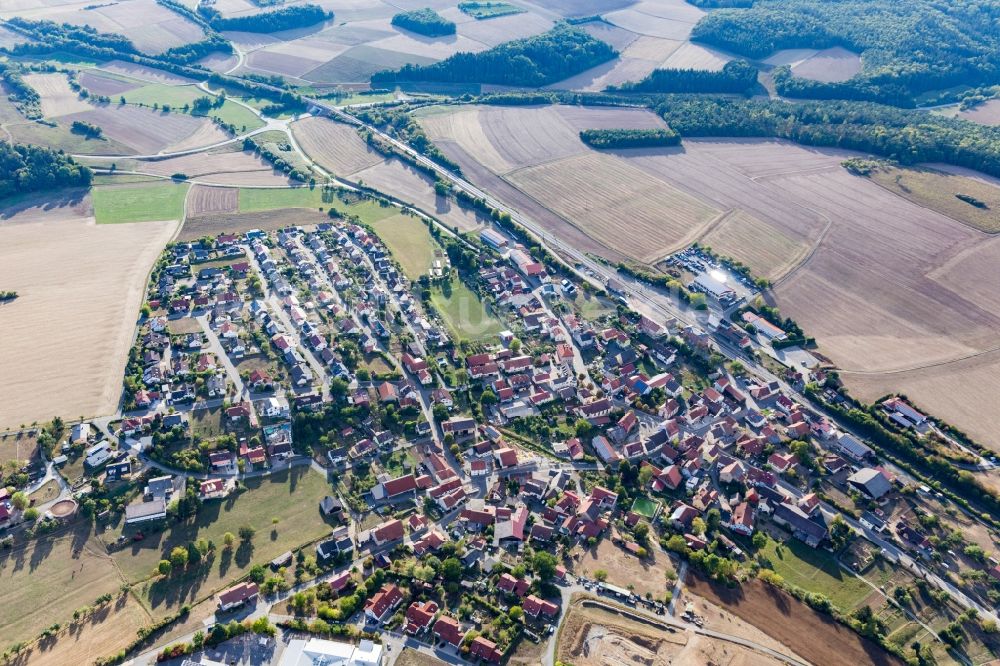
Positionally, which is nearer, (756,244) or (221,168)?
(756,244)

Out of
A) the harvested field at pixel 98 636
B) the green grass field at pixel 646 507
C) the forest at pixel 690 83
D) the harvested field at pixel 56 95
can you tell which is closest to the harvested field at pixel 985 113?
the forest at pixel 690 83

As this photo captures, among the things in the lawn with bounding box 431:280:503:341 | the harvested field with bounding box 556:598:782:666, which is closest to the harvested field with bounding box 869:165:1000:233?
the lawn with bounding box 431:280:503:341

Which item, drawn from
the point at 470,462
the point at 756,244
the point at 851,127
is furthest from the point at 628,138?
the point at 470,462

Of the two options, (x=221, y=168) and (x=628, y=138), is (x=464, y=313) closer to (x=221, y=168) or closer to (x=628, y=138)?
(x=221, y=168)

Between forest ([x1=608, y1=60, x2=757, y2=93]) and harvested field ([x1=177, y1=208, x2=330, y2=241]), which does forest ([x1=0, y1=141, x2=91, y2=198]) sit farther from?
forest ([x1=608, y1=60, x2=757, y2=93])

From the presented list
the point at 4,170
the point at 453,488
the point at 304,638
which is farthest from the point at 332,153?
the point at 304,638

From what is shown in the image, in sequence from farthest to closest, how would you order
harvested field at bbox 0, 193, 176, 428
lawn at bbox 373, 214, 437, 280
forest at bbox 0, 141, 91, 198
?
1. forest at bbox 0, 141, 91, 198
2. lawn at bbox 373, 214, 437, 280
3. harvested field at bbox 0, 193, 176, 428

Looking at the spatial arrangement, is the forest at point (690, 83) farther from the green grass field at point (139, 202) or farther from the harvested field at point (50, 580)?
the harvested field at point (50, 580)

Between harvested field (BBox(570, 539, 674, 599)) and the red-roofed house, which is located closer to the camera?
the red-roofed house
